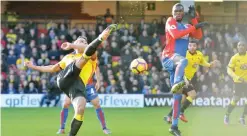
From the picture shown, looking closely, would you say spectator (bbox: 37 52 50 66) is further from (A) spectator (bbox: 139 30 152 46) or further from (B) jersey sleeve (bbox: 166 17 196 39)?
(B) jersey sleeve (bbox: 166 17 196 39)

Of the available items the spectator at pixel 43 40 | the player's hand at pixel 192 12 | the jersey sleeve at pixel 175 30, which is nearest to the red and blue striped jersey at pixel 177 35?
the jersey sleeve at pixel 175 30

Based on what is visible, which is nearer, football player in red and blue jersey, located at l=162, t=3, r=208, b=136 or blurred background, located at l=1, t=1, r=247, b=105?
football player in red and blue jersey, located at l=162, t=3, r=208, b=136

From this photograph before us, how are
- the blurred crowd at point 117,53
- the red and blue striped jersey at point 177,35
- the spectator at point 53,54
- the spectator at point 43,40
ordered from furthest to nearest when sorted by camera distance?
1. the spectator at point 43,40
2. the spectator at point 53,54
3. the blurred crowd at point 117,53
4. the red and blue striped jersey at point 177,35

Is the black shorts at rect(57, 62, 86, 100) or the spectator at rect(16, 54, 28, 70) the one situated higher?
A: the black shorts at rect(57, 62, 86, 100)

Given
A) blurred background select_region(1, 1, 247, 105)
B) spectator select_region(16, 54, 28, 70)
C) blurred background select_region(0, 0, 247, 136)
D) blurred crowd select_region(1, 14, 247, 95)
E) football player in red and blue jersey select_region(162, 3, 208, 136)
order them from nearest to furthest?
football player in red and blue jersey select_region(162, 3, 208, 136)
blurred background select_region(0, 0, 247, 136)
blurred crowd select_region(1, 14, 247, 95)
blurred background select_region(1, 1, 247, 105)
spectator select_region(16, 54, 28, 70)

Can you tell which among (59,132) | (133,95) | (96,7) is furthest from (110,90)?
(59,132)

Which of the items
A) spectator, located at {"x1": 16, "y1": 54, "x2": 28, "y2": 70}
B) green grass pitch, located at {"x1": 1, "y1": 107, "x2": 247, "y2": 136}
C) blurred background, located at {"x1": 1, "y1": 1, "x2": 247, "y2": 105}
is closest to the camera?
green grass pitch, located at {"x1": 1, "y1": 107, "x2": 247, "y2": 136}

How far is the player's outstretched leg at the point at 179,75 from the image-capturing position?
10.7 metres

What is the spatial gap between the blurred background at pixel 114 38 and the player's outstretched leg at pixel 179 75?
11.0 meters

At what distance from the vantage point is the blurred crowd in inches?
930

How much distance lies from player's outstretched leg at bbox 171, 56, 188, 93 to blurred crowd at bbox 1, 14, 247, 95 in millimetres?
12282

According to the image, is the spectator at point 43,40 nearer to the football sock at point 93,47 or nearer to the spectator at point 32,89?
the spectator at point 32,89

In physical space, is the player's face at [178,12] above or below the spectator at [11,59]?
above

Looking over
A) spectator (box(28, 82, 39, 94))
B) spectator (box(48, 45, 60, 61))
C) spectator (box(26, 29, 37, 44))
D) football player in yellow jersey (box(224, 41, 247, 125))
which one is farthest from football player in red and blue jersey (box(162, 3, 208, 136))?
spectator (box(26, 29, 37, 44))
